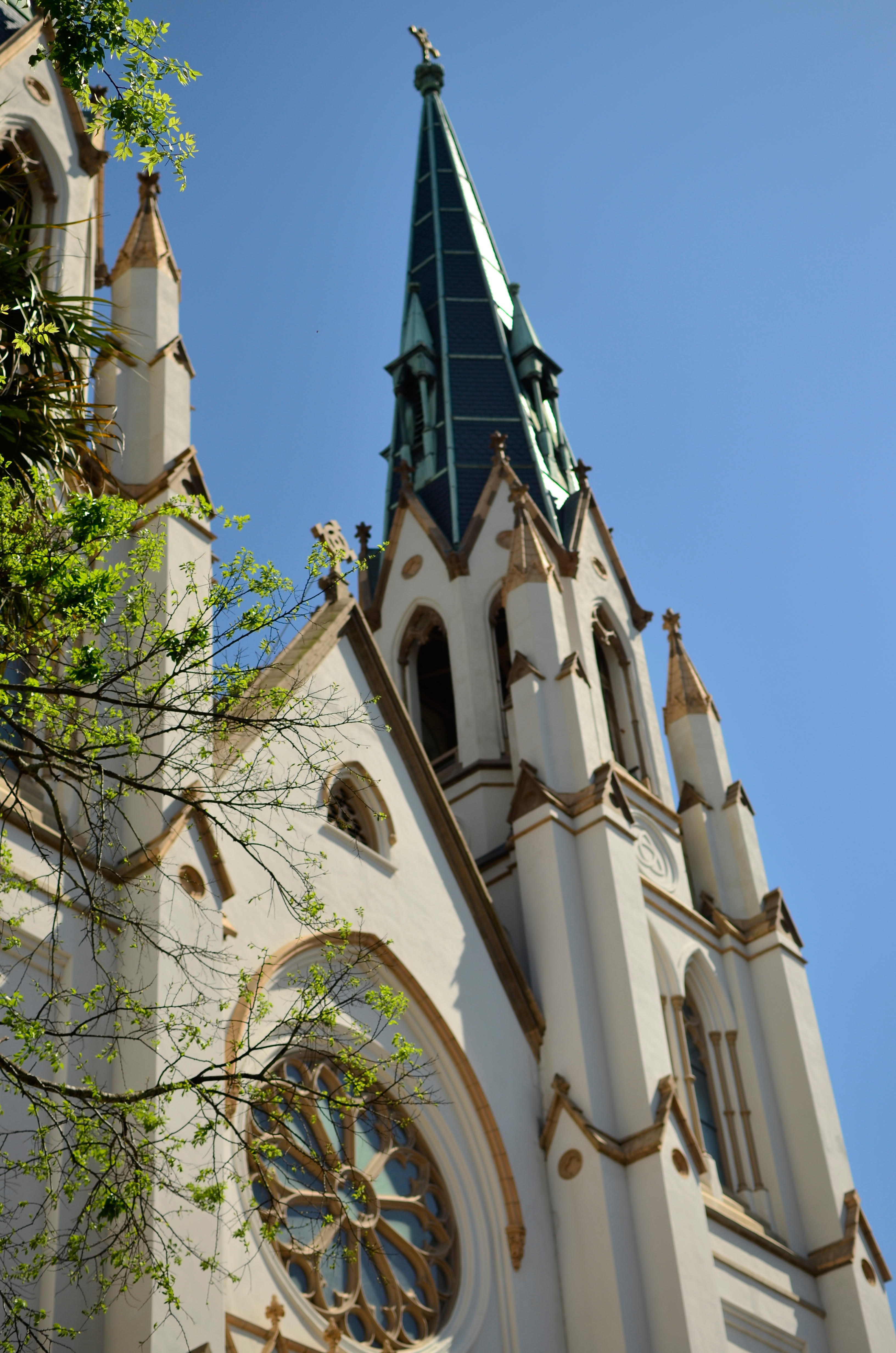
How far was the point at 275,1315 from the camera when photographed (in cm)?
1228

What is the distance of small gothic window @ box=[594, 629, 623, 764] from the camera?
23062 mm

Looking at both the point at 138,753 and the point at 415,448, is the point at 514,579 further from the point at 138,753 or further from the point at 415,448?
the point at 138,753

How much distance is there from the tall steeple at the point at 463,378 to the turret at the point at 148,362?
7880 mm

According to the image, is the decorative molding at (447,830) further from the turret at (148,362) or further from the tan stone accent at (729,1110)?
the tan stone accent at (729,1110)

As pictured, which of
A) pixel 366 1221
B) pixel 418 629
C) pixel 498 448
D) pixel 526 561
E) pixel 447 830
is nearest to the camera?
pixel 366 1221

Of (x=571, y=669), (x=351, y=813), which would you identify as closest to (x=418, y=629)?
(x=571, y=669)

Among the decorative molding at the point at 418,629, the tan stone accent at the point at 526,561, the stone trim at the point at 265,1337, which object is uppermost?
the decorative molding at the point at 418,629

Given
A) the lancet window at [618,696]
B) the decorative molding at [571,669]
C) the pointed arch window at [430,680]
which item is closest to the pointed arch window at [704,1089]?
the lancet window at [618,696]

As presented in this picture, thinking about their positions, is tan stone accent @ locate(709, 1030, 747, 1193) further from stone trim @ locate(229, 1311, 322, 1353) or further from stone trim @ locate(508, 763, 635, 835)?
stone trim @ locate(229, 1311, 322, 1353)

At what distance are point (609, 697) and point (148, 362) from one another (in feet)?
30.6

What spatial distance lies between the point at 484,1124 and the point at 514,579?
309 inches

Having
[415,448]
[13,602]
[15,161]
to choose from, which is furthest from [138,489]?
[415,448]

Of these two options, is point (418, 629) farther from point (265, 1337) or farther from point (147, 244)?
point (265, 1337)

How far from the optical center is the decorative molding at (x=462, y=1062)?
48.0 ft
